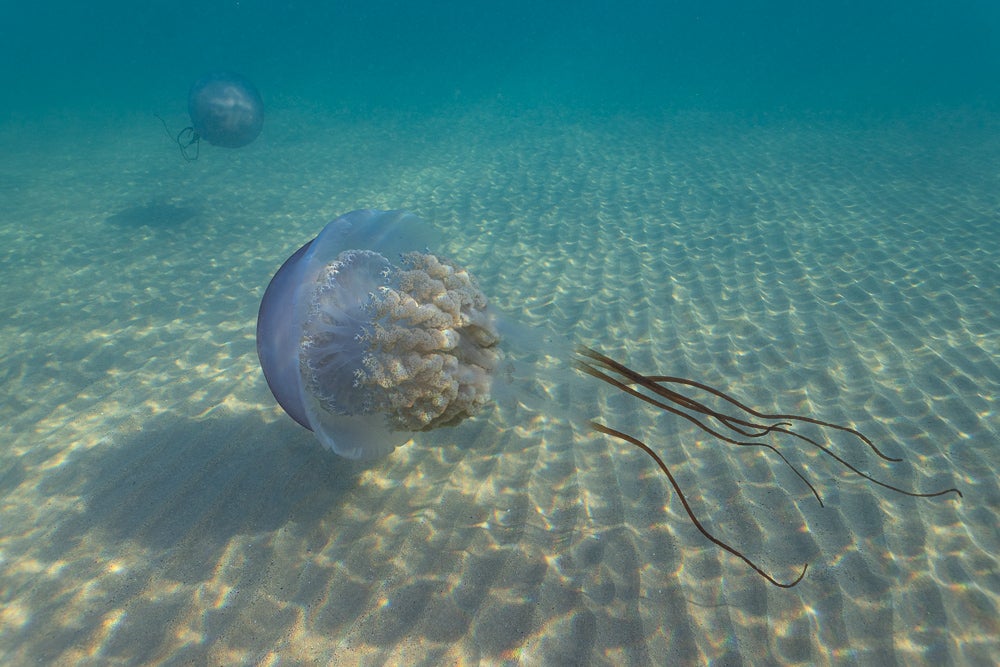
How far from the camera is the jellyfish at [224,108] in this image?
902 centimetres

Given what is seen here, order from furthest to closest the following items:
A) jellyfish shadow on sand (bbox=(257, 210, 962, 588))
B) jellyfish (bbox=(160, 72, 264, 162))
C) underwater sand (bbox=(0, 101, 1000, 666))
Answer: jellyfish (bbox=(160, 72, 264, 162)) < jellyfish shadow on sand (bbox=(257, 210, 962, 588)) < underwater sand (bbox=(0, 101, 1000, 666))

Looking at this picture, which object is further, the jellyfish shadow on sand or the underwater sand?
the jellyfish shadow on sand

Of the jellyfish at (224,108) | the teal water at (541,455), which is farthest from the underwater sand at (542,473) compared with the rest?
the jellyfish at (224,108)

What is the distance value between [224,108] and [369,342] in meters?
8.57

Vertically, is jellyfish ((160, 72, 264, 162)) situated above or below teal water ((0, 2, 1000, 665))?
above

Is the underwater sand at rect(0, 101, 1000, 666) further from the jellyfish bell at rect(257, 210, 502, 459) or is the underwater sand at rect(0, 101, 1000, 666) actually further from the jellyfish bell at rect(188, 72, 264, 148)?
the jellyfish bell at rect(188, 72, 264, 148)

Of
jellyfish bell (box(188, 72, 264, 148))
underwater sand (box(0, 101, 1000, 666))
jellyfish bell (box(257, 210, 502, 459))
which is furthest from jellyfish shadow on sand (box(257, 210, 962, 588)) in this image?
jellyfish bell (box(188, 72, 264, 148))

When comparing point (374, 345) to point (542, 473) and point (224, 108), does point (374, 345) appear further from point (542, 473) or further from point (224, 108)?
point (224, 108)

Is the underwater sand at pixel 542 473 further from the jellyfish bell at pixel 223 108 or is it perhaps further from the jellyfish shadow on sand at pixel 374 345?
the jellyfish bell at pixel 223 108

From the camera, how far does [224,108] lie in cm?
904

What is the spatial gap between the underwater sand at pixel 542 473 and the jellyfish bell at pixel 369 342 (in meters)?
0.35

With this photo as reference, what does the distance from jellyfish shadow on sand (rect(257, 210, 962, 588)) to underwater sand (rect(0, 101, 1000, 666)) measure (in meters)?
0.29

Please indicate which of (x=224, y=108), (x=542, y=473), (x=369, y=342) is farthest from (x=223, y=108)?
(x=542, y=473)

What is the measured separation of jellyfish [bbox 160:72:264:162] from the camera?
9016 millimetres
